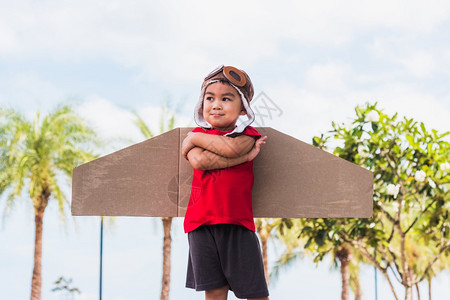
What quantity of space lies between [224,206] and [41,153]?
744cm

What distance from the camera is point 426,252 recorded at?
1196cm

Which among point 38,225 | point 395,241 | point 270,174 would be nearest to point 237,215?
point 270,174

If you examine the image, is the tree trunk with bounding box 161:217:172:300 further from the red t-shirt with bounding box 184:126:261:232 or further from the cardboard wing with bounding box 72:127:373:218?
the red t-shirt with bounding box 184:126:261:232

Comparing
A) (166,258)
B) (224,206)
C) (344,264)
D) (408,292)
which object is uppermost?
(224,206)

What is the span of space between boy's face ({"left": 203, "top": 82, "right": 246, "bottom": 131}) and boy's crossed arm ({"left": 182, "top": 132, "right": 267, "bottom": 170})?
0.10 meters

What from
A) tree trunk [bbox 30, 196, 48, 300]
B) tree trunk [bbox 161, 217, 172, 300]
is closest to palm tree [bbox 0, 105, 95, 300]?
tree trunk [bbox 30, 196, 48, 300]

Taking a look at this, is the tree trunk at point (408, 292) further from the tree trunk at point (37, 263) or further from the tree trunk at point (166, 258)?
the tree trunk at point (37, 263)

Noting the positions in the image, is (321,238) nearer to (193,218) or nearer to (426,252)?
(193,218)

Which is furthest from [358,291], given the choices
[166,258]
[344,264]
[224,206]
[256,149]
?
[224,206]

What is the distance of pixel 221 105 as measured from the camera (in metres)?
2.58

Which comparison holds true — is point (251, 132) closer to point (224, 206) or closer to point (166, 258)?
point (224, 206)

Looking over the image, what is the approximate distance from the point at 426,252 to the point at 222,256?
1074 cm

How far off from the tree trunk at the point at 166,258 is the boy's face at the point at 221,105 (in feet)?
24.9

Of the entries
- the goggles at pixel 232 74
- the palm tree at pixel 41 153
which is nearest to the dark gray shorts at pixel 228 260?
the goggles at pixel 232 74
